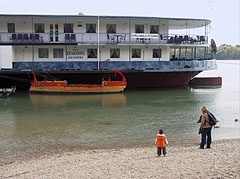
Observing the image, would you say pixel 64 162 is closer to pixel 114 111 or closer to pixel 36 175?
pixel 36 175

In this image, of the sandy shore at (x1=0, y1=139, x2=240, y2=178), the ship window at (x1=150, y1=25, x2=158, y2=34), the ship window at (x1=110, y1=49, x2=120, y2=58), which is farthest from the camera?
the ship window at (x1=150, y1=25, x2=158, y2=34)

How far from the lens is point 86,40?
25.8m

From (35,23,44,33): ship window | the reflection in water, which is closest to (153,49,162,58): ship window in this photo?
the reflection in water

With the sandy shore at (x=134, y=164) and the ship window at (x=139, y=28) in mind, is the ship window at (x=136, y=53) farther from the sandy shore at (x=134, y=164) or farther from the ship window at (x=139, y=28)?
the sandy shore at (x=134, y=164)

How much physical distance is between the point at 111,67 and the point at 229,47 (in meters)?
105

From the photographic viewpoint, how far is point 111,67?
26250 mm

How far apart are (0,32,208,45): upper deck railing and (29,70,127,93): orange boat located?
3.20 m

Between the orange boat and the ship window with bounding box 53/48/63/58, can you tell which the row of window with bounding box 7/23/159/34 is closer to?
the ship window with bounding box 53/48/63/58

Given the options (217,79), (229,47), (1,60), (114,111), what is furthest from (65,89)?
(229,47)

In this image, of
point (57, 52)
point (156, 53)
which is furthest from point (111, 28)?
point (57, 52)

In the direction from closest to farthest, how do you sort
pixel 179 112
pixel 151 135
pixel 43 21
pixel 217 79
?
pixel 151 135, pixel 179 112, pixel 43 21, pixel 217 79

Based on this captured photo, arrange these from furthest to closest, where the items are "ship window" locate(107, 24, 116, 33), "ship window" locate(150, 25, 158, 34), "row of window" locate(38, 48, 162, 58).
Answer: "ship window" locate(150, 25, 158, 34), "ship window" locate(107, 24, 116, 33), "row of window" locate(38, 48, 162, 58)

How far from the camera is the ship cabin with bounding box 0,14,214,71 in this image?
82.3 feet

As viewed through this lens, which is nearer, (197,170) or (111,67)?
(197,170)
